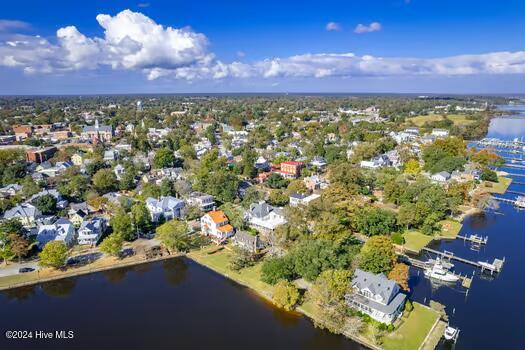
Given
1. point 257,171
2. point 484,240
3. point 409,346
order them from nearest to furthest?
point 409,346, point 484,240, point 257,171

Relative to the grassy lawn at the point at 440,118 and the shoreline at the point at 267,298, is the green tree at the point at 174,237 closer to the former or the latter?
the shoreline at the point at 267,298

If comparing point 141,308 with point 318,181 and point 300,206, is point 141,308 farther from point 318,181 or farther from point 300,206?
point 318,181

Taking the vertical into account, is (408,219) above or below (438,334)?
above

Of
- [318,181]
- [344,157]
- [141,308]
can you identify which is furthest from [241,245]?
[344,157]

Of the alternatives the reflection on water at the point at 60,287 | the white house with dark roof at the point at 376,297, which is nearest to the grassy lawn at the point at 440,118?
the white house with dark roof at the point at 376,297

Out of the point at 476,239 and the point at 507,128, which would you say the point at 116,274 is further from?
the point at 507,128

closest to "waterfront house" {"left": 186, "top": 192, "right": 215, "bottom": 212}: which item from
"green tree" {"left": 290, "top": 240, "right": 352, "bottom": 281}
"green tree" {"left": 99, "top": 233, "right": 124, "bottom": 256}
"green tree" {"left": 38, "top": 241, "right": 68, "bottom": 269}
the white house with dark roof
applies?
"green tree" {"left": 99, "top": 233, "right": 124, "bottom": 256}

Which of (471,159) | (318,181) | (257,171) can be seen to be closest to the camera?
(318,181)
